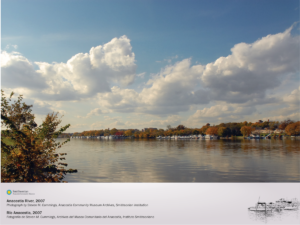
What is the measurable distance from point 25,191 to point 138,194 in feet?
23.0

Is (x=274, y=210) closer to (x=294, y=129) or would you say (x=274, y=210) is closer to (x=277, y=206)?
(x=277, y=206)

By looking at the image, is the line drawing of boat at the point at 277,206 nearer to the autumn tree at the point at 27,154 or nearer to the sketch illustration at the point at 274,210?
the sketch illustration at the point at 274,210

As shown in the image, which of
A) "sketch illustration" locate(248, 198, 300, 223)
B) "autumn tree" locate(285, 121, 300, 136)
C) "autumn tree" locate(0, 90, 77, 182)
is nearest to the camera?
"sketch illustration" locate(248, 198, 300, 223)

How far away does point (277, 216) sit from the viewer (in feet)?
34.8

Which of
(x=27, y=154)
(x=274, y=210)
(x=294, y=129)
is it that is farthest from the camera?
(x=294, y=129)

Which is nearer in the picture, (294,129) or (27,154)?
(27,154)

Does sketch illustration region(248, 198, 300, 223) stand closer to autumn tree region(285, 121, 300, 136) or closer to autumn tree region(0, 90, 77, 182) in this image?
autumn tree region(0, 90, 77, 182)

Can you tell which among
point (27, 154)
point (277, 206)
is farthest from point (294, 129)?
point (27, 154)

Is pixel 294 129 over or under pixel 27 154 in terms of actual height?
under

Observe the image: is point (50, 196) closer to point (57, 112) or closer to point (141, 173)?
point (57, 112)

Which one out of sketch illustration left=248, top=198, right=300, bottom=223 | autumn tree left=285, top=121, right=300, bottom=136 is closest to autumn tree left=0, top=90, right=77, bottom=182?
sketch illustration left=248, top=198, right=300, bottom=223

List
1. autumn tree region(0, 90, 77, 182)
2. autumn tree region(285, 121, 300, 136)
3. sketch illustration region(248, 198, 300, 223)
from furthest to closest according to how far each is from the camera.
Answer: autumn tree region(285, 121, 300, 136), autumn tree region(0, 90, 77, 182), sketch illustration region(248, 198, 300, 223)

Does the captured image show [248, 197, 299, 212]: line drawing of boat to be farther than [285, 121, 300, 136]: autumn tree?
No

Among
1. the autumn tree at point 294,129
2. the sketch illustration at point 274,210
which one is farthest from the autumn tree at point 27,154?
the autumn tree at point 294,129
